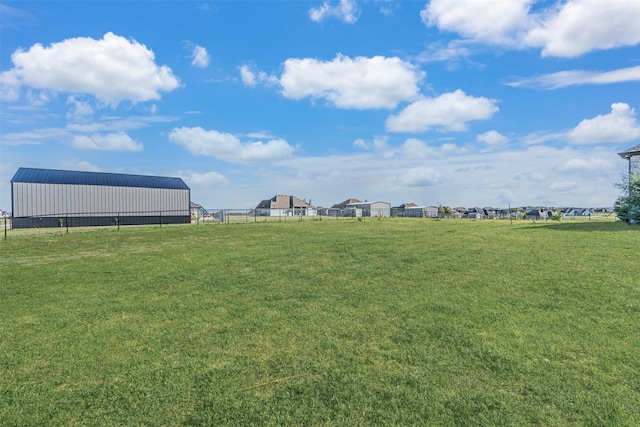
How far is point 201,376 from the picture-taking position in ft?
12.6

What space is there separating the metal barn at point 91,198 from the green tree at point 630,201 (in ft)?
109

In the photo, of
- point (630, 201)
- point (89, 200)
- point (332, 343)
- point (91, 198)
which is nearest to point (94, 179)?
point (91, 198)

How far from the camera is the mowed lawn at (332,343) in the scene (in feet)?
10.8

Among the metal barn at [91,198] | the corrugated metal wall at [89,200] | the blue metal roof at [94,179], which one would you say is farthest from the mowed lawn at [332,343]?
the blue metal roof at [94,179]

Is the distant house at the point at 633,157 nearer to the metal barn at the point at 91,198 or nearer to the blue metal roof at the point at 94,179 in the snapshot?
the metal barn at the point at 91,198

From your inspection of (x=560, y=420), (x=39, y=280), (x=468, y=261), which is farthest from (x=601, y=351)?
(x=39, y=280)

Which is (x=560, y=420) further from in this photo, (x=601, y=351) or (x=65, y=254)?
(x=65, y=254)

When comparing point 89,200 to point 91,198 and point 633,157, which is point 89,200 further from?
point 633,157

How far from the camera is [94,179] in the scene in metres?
34.3

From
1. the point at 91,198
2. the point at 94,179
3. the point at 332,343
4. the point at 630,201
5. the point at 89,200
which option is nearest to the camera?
the point at 332,343

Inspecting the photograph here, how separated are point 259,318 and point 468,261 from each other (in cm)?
566

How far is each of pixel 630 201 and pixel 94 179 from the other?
139ft

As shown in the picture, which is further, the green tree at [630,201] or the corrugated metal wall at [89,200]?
the corrugated metal wall at [89,200]

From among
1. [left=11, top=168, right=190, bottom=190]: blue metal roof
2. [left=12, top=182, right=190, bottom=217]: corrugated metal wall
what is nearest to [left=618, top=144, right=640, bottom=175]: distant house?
[left=12, top=182, right=190, bottom=217]: corrugated metal wall
